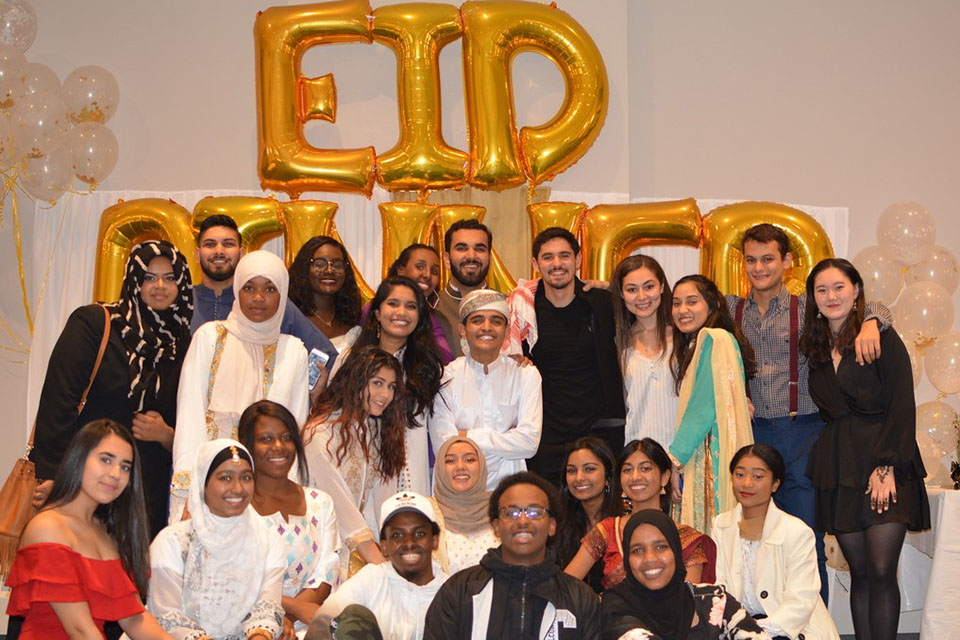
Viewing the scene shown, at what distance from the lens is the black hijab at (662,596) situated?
12.3ft

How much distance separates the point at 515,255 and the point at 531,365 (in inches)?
75.1

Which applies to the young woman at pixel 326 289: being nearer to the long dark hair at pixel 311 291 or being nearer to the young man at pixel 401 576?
the long dark hair at pixel 311 291

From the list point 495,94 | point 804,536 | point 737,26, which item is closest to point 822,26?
point 737,26

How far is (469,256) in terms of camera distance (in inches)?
204

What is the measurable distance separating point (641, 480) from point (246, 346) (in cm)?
172

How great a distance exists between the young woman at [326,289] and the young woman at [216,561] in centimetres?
151

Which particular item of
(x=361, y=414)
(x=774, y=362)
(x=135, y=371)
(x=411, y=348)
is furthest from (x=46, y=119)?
(x=774, y=362)

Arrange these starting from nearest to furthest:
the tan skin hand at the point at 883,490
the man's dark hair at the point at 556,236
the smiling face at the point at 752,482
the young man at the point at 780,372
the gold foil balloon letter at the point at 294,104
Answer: the smiling face at the point at 752,482 < the tan skin hand at the point at 883,490 < the young man at the point at 780,372 < the man's dark hair at the point at 556,236 < the gold foil balloon letter at the point at 294,104

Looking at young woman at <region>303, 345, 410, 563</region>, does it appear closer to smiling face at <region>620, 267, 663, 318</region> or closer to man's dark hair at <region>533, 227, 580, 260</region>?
man's dark hair at <region>533, 227, 580, 260</region>

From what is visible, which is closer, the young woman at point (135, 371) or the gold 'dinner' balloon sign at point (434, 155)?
the young woman at point (135, 371)

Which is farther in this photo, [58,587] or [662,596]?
[662,596]

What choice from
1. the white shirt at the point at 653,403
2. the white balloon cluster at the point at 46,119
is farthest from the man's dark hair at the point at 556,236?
the white balloon cluster at the point at 46,119

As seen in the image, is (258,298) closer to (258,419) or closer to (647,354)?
(258,419)

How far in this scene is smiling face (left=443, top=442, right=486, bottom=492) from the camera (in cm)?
432
